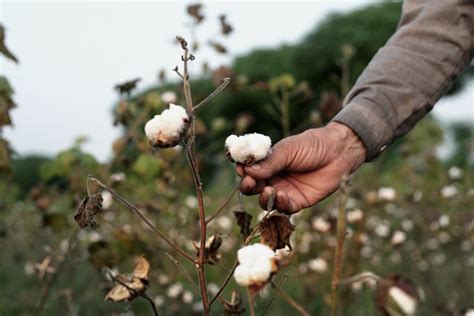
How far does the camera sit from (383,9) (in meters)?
33.1

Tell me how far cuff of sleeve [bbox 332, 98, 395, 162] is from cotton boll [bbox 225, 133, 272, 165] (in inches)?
18.4

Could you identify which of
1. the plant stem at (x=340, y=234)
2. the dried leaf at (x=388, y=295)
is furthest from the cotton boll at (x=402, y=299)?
the plant stem at (x=340, y=234)

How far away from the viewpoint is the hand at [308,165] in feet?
3.46

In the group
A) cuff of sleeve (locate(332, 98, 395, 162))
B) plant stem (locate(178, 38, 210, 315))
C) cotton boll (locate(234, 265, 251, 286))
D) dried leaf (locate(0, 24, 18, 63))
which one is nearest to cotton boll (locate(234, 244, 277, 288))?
cotton boll (locate(234, 265, 251, 286))

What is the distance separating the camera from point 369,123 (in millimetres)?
1366

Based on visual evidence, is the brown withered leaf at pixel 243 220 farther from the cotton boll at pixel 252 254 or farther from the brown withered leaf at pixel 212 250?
the cotton boll at pixel 252 254

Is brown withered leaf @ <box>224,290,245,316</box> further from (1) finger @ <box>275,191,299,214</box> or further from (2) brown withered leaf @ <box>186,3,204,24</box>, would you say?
(2) brown withered leaf @ <box>186,3,204,24</box>

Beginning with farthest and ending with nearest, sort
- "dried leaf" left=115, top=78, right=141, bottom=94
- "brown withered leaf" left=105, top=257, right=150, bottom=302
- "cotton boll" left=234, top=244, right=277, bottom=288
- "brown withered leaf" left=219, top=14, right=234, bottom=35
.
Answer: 1. "brown withered leaf" left=219, top=14, right=234, bottom=35
2. "dried leaf" left=115, top=78, right=141, bottom=94
3. "brown withered leaf" left=105, top=257, right=150, bottom=302
4. "cotton boll" left=234, top=244, right=277, bottom=288

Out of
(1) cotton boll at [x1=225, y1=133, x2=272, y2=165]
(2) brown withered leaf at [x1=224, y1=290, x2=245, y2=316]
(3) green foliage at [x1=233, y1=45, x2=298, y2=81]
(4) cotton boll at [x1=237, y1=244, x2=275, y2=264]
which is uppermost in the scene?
(1) cotton boll at [x1=225, y1=133, x2=272, y2=165]

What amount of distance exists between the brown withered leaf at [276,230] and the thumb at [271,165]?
4.8 inches

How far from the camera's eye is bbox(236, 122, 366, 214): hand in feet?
3.46

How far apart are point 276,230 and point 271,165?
19cm

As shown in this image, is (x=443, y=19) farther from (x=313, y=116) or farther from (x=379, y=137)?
(x=313, y=116)

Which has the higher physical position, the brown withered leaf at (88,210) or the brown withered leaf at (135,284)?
the brown withered leaf at (88,210)
